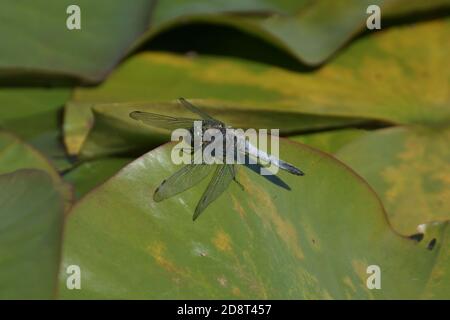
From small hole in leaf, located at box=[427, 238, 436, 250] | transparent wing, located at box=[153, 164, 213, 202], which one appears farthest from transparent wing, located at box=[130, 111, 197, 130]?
small hole in leaf, located at box=[427, 238, 436, 250]

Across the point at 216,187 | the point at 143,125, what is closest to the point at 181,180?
the point at 216,187

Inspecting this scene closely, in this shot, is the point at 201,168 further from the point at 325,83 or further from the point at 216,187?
the point at 325,83

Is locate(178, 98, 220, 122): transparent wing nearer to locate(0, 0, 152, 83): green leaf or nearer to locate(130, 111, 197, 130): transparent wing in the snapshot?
locate(130, 111, 197, 130): transparent wing

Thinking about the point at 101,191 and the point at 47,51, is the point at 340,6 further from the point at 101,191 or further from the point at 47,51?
the point at 101,191

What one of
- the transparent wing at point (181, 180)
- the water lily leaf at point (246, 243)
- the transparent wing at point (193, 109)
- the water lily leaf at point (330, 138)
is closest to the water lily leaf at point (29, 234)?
the water lily leaf at point (246, 243)

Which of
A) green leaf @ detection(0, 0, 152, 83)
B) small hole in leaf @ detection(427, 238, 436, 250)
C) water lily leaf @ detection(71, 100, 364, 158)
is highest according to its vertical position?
green leaf @ detection(0, 0, 152, 83)

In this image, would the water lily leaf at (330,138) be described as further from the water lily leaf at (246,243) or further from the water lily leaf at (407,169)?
the water lily leaf at (246,243)
